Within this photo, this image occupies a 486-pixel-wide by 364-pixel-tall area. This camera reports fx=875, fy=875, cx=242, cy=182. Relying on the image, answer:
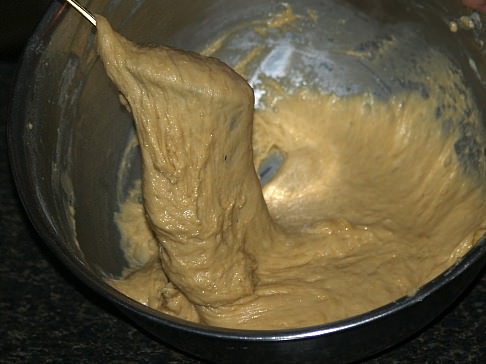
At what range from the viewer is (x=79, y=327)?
1835mm

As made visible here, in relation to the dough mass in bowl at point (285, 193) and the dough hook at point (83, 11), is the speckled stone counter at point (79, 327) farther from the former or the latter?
the dough hook at point (83, 11)

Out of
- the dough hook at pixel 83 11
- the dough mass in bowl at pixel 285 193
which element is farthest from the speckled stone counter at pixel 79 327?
the dough hook at pixel 83 11

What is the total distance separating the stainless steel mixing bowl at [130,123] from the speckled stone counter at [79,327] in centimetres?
12

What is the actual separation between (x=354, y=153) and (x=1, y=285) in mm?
860

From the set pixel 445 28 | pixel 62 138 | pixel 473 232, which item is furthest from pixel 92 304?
pixel 445 28

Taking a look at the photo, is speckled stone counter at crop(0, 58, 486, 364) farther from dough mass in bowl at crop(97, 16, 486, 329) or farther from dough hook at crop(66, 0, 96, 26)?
dough hook at crop(66, 0, 96, 26)

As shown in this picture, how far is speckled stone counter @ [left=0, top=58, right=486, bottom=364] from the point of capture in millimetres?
1757

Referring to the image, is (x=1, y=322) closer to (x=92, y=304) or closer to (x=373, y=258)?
(x=92, y=304)

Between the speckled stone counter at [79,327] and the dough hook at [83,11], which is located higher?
the dough hook at [83,11]

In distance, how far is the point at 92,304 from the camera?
189cm

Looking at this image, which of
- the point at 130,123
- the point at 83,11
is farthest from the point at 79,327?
the point at 83,11

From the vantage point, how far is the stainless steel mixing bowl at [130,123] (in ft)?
4.62

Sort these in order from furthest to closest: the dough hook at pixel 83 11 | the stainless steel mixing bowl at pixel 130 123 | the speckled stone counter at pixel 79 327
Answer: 1. the speckled stone counter at pixel 79 327
2. the dough hook at pixel 83 11
3. the stainless steel mixing bowl at pixel 130 123

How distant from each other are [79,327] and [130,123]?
49 cm
